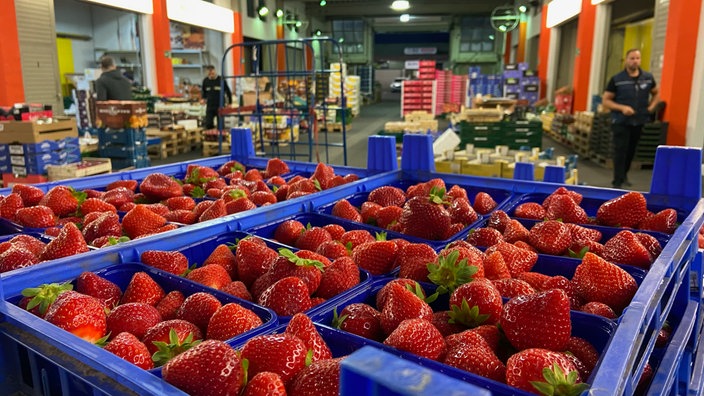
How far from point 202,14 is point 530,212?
1539cm

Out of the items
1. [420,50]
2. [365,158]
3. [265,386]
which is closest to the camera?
[265,386]

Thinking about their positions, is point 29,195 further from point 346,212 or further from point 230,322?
point 230,322

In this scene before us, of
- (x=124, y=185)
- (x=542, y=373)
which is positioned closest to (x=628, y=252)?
(x=542, y=373)

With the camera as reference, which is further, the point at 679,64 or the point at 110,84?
the point at 110,84

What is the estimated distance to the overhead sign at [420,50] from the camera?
36.0m

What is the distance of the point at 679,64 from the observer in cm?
815

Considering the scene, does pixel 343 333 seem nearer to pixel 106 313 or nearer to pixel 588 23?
pixel 106 313

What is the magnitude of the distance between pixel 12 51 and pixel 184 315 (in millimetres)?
9842

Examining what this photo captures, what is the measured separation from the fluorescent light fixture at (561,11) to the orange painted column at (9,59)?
12619 millimetres

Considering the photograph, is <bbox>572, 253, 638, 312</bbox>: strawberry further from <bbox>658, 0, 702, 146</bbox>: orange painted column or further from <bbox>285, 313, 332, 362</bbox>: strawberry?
<bbox>658, 0, 702, 146</bbox>: orange painted column

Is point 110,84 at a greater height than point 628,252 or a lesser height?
greater

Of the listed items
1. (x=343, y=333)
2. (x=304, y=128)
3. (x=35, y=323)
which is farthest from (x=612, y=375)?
(x=304, y=128)

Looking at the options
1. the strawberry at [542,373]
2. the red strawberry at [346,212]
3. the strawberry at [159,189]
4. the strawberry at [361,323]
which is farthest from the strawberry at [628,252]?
the strawberry at [159,189]

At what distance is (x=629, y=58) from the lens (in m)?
6.81
